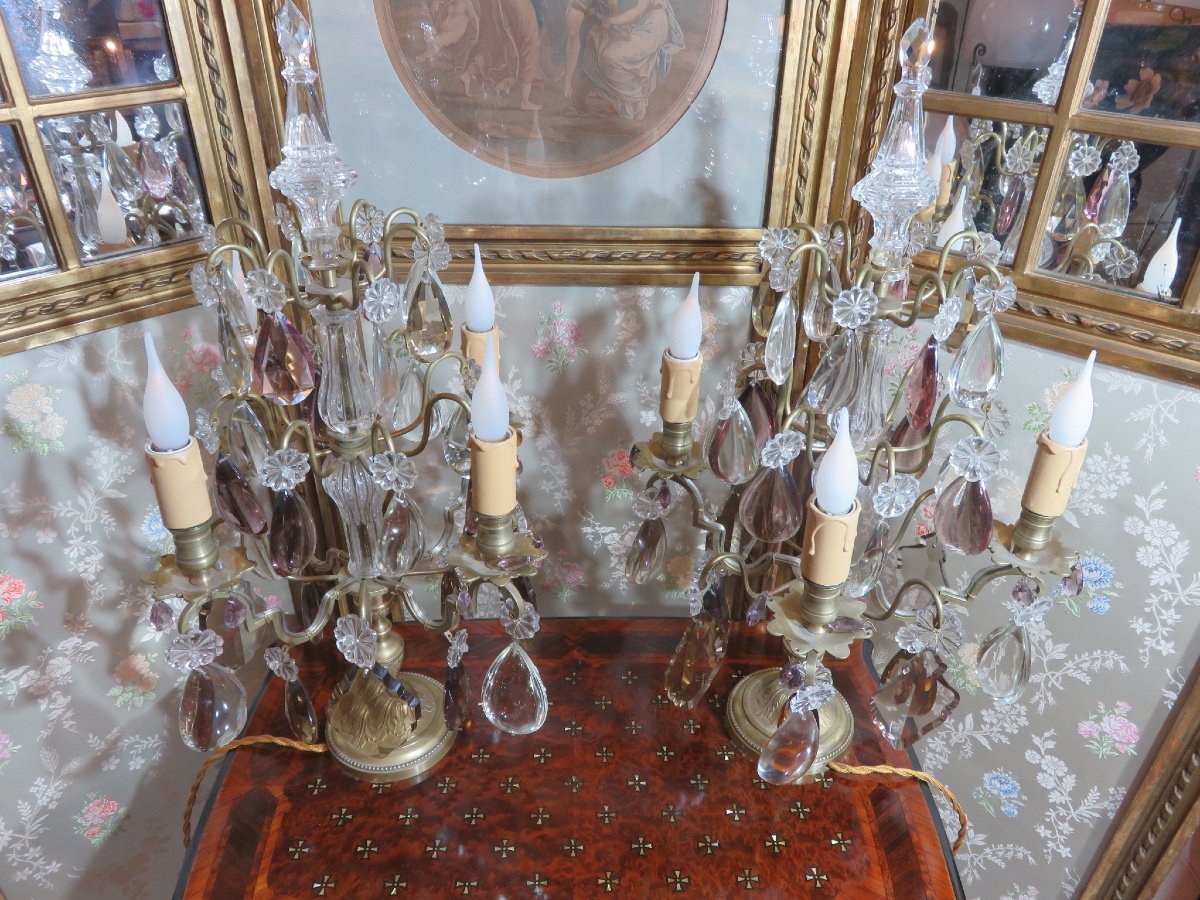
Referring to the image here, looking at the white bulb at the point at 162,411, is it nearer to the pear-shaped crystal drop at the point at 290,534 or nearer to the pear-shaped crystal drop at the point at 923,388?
the pear-shaped crystal drop at the point at 290,534

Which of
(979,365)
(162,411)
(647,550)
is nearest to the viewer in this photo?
(162,411)

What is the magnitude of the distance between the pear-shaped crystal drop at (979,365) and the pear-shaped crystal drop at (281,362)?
0.63m

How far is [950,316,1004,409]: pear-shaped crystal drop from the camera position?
2.66 feet

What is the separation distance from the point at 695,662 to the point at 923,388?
44cm

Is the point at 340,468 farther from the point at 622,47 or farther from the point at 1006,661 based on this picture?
the point at 1006,661

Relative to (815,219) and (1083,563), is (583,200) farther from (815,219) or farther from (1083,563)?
(1083,563)

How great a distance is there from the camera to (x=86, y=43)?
96 centimetres

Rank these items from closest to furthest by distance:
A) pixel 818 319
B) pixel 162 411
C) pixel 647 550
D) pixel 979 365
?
pixel 162 411 → pixel 979 365 → pixel 818 319 → pixel 647 550

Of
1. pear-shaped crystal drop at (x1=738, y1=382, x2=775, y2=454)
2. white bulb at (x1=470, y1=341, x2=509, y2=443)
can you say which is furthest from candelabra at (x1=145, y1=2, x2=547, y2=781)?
pear-shaped crystal drop at (x1=738, y1=382, x2=775, y2=454)

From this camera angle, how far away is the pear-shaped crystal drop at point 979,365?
0.81m

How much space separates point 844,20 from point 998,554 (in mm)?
676

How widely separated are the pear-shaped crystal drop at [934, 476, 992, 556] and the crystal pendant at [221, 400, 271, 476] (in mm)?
696

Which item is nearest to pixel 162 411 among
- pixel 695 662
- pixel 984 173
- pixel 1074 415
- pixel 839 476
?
pixel 839 476

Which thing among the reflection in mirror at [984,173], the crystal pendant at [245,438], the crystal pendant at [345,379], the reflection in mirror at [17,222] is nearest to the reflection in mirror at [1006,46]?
the reflection in mirror at [984,173]
